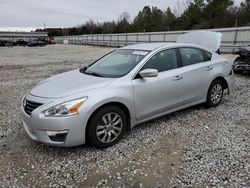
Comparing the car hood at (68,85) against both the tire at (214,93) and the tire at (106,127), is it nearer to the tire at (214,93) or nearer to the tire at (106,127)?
the tire at (106,127)

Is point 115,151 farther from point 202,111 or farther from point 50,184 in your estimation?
point 202,111

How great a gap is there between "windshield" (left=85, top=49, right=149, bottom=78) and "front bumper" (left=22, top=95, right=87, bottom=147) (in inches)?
39.8

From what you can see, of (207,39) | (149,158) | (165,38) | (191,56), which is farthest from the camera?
(165,38)

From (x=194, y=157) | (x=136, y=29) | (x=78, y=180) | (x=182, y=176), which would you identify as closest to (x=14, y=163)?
(x=78, y=180)

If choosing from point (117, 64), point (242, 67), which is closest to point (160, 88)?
point (117, 64)

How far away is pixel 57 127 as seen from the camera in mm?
3014

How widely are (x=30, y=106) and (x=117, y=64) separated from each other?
162 centimetres

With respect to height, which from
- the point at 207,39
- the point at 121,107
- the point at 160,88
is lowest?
the point at 121,107

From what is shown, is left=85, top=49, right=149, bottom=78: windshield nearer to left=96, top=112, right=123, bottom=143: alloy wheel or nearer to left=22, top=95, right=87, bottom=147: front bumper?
left=96, top=112, right=123, bottom=143: alloy wheel

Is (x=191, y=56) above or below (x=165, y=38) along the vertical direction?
below

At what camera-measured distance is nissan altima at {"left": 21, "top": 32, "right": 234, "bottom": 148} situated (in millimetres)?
3084

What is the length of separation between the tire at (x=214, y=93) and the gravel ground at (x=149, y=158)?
0.45 m

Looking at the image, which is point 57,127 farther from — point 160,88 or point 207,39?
point 207,39

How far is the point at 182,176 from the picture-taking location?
2803 mm
